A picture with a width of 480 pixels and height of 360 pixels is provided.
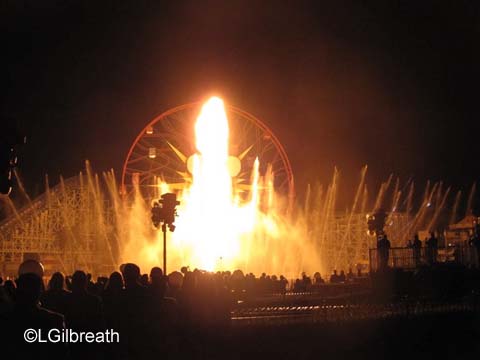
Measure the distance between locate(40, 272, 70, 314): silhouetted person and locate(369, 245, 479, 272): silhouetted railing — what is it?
15854 mm

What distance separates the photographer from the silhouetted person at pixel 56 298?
26.2ft

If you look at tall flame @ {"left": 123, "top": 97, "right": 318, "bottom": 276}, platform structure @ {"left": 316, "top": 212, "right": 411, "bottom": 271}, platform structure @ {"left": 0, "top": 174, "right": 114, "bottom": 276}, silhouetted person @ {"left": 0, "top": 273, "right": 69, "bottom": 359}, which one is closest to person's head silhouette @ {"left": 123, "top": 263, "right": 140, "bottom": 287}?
silhouetted person @ {"left": 0, "top": 273, "right": 69, "bottom": 359}

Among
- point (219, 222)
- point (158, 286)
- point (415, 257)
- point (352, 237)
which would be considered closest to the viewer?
point (158, 286)

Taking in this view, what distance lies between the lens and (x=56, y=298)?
26.8 feet

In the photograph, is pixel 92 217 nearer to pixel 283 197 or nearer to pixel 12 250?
pixel 12 250

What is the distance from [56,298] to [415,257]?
55.1 feet

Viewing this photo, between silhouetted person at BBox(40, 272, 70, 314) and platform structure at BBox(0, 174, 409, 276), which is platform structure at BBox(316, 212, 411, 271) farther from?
silhouetted person at BBox(40, 272, 70, 314)

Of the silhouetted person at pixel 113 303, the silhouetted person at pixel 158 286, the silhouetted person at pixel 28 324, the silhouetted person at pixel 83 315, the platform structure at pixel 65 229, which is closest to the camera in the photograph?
the silhouetted person at pixel 28 324

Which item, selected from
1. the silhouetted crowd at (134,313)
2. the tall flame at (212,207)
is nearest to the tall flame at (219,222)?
the tall flame at (212,207)

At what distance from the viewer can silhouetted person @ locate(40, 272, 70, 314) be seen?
798 centimetres

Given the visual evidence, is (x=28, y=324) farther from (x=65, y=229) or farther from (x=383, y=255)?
(x=65, y=229)

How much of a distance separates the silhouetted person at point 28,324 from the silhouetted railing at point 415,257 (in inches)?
718

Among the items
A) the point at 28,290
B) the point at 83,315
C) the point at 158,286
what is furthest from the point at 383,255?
the point at 28,290

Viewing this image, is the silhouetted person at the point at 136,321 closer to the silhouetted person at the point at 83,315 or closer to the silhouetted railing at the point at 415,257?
the silhouetted person at the point at 83,315
